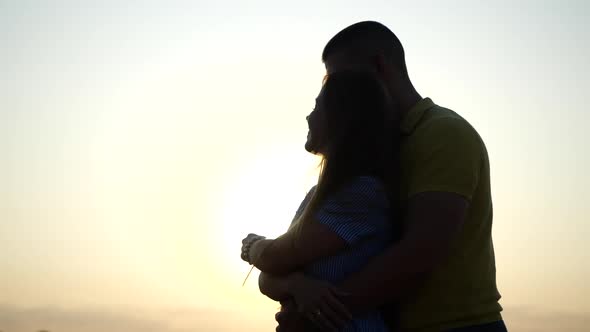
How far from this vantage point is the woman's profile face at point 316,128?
3719 mm

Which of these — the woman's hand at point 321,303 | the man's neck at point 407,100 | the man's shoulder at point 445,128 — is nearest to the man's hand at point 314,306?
the woman's hand at point 321,303

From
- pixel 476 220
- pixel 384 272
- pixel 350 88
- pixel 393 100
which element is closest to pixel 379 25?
pixel 393 100

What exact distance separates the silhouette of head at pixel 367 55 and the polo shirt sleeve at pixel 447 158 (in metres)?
0.63

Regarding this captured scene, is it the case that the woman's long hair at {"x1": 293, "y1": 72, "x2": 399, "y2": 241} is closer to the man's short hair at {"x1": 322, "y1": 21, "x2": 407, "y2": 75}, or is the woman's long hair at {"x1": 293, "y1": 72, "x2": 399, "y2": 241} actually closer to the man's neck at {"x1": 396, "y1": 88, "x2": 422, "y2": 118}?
the man's neck at {"x1": 396, "y1": 88, "x2": 422, "y2": 118}

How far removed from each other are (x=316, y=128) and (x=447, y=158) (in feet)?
2.32

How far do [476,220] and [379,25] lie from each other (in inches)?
63.3

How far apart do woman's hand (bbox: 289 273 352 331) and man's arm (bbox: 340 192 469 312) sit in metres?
0.05

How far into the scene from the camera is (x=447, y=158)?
11.9ft

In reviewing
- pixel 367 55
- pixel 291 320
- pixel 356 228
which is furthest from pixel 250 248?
pixel 367 55

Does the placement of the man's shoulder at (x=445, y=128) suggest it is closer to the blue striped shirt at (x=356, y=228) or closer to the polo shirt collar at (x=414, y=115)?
the polo shirt collar at (x=414, y=115)

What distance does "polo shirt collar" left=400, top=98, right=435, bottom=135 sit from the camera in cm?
392

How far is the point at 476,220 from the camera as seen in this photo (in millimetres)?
3818

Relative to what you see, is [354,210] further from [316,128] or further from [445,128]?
[445,128]

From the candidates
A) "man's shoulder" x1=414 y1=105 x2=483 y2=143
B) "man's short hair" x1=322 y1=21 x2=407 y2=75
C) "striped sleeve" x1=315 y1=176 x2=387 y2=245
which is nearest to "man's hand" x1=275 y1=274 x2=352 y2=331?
"striped sleeve" x1=315 y1=176 x2=387 y2=245
